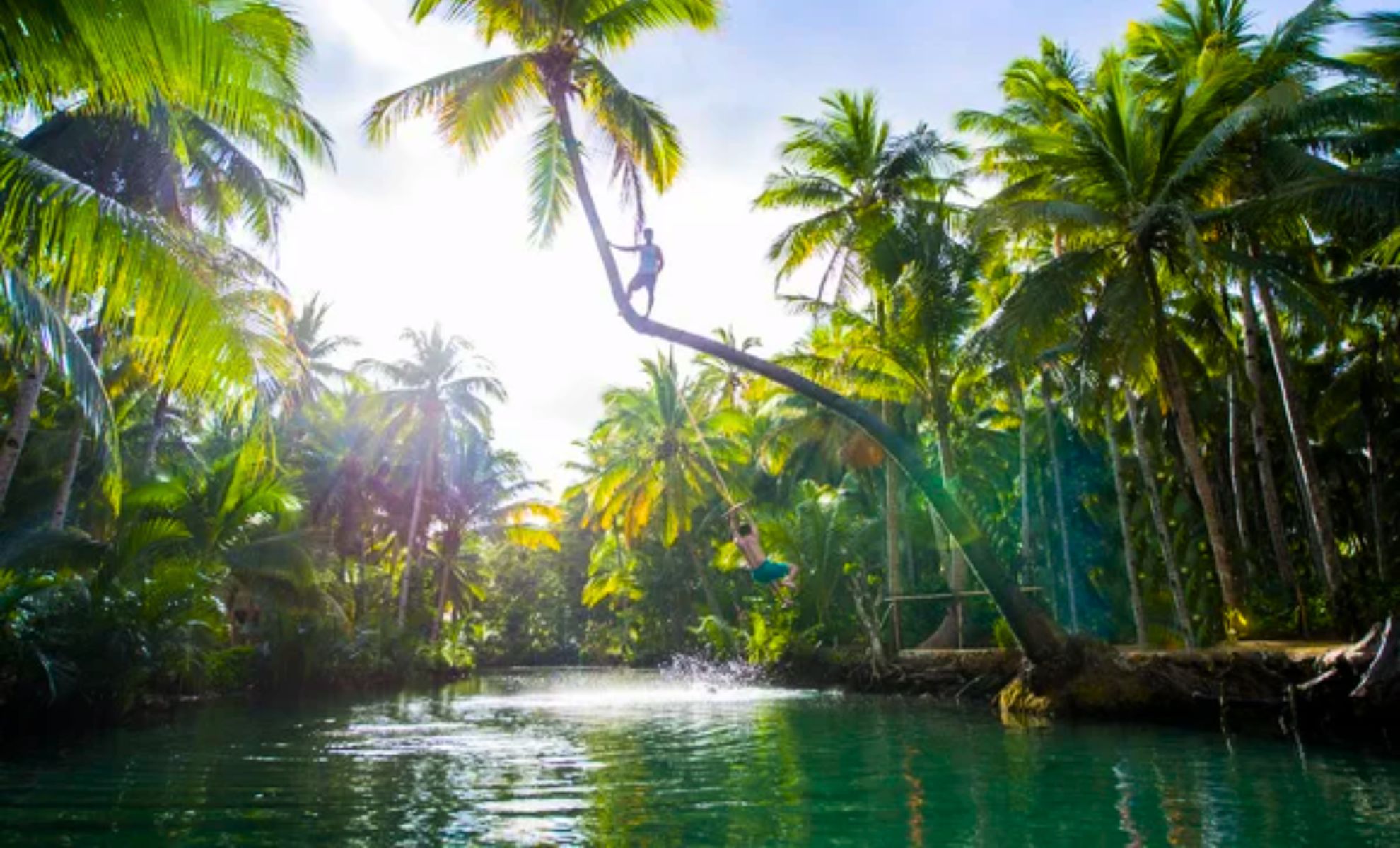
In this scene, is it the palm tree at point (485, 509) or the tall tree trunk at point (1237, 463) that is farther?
the palm tree at point (485, 509)

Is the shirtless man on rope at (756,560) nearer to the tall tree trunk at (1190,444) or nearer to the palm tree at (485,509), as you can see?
the tall tree trunk at (1190,444)

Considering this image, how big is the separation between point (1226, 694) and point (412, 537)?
77.1 feet

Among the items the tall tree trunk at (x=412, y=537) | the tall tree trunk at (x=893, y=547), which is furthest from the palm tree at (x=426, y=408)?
the tall tree trunk at (x=893, y=547)

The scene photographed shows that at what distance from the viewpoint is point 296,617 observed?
1900 cm

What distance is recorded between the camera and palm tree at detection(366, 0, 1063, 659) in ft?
36.2

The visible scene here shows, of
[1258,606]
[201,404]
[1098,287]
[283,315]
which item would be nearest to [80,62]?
[201,404]

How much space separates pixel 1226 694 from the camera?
35.0 feet

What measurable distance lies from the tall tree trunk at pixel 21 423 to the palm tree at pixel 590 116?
5.62 m

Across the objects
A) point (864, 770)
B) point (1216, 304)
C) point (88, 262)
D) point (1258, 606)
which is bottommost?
point (864, 770)

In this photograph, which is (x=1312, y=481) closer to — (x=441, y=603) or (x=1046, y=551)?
(x=1046, y=551)

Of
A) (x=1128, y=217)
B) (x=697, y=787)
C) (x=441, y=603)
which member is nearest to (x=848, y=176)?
(x=1128, y=217)

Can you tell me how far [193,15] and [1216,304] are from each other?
47.6 feet

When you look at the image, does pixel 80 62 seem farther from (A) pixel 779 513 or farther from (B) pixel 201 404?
(A) pixel 779 513

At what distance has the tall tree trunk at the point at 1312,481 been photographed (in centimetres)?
1178
